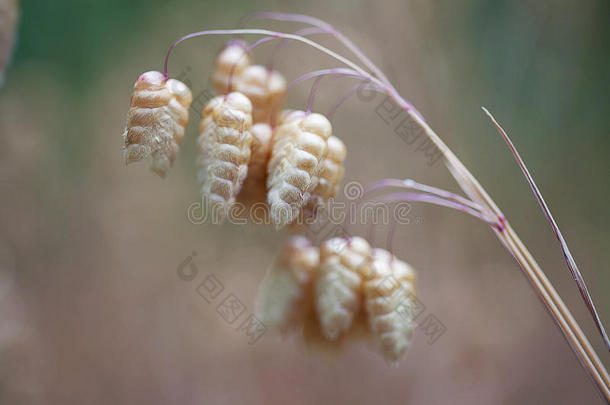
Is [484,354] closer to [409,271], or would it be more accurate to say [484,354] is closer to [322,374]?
[322,374]

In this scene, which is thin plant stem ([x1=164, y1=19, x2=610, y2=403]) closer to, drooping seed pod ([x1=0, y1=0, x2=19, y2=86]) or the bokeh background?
drooping seed pod ([x1=0, y1=0, x2=19, y2=86])

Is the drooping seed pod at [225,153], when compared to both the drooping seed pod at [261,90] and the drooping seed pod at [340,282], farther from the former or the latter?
the drooping seed pod at [340,282]

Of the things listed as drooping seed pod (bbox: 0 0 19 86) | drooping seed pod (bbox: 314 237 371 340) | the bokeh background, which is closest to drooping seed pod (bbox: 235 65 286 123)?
drooping seed pod (bbox: 314 237 371 340)

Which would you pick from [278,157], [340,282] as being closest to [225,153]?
[278,157]

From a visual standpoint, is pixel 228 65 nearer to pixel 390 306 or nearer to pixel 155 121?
pixel 155 121

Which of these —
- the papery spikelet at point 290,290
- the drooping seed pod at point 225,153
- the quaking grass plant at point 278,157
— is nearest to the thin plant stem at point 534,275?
the quaking grass plant at point 278,157

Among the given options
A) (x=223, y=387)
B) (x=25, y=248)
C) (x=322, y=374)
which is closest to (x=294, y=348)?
(x=322, y=374)
